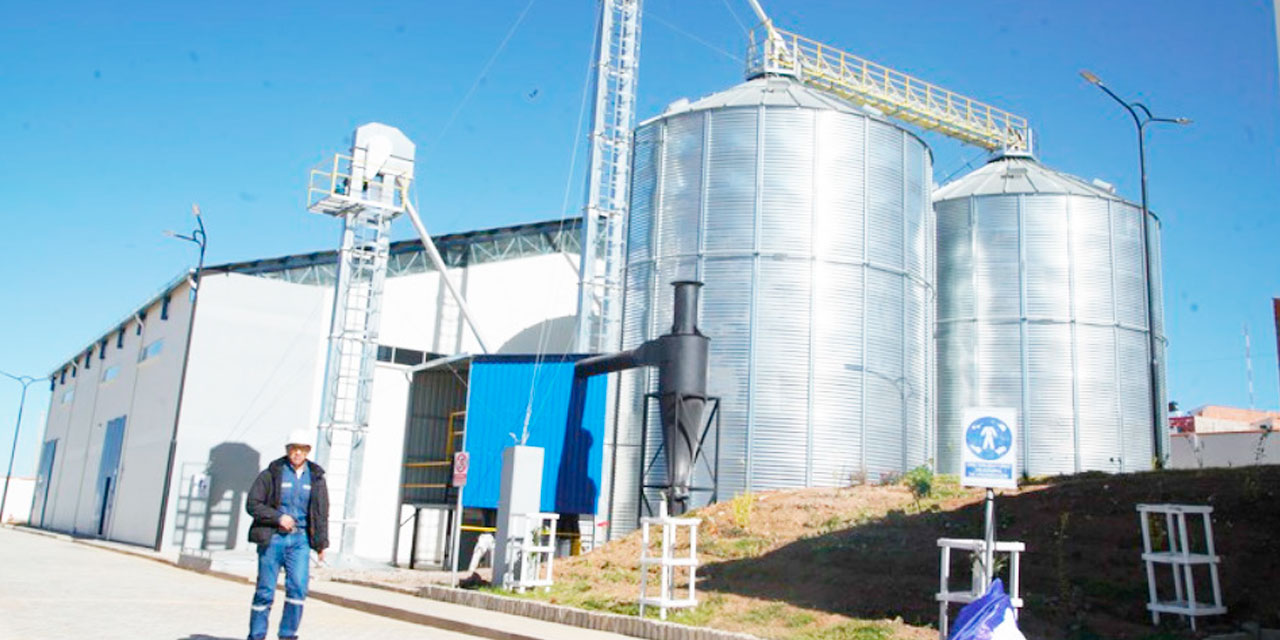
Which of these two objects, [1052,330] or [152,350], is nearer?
[1052,330]

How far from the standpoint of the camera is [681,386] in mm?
26047

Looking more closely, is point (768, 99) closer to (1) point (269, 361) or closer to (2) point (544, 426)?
(2) point (544, 426)

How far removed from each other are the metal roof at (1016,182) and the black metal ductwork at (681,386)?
14.0m

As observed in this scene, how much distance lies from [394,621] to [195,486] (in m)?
21.4

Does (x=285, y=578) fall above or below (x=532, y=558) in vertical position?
below

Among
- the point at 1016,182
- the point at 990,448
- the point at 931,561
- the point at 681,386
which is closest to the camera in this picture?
the point at 990,448

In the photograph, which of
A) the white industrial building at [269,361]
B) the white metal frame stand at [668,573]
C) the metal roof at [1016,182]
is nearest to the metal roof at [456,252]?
the white industrial building at [269,361]

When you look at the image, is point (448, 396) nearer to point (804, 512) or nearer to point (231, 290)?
point (231, 290)

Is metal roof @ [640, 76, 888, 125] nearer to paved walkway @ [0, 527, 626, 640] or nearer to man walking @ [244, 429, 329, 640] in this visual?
paved walkway @ [0, 527, 626, 640]

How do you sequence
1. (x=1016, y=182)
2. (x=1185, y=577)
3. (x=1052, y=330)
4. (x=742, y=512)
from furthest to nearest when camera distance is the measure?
(x=1016, y=182) < (x=1052, y=330) < (x=742, y=512) < (x=1185, y=577)

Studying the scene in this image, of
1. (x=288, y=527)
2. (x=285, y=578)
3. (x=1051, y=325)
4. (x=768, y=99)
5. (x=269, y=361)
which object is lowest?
(x=285, y=578)

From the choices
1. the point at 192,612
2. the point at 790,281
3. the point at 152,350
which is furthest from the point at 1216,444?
the point at 192,612

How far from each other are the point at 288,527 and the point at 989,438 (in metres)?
6.36

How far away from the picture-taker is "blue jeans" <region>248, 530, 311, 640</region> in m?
9.58
